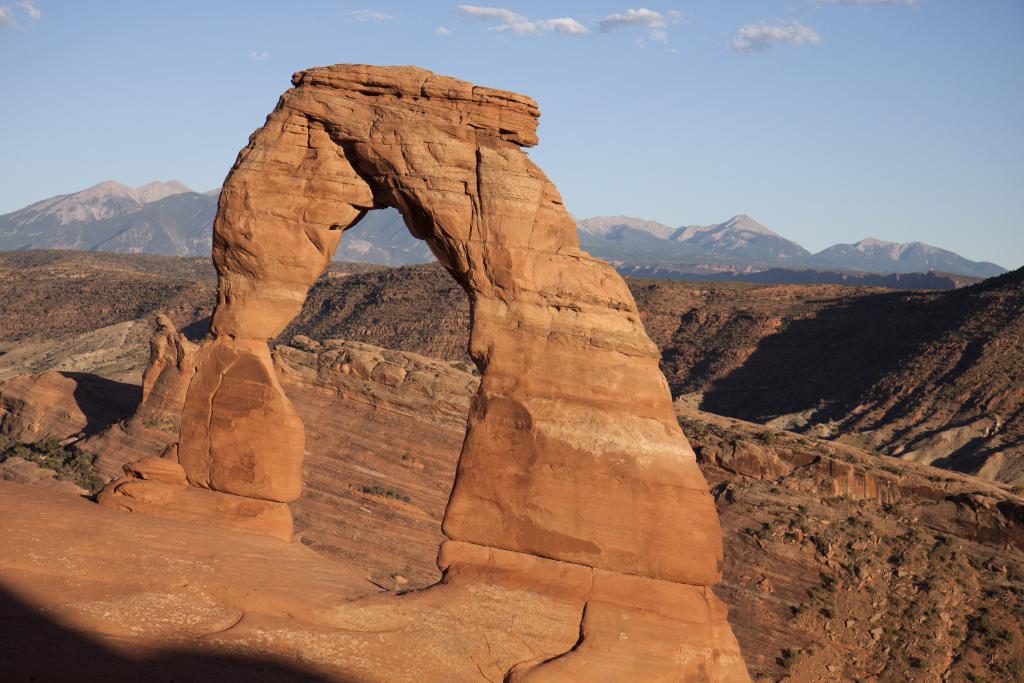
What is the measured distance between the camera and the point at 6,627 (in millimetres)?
11086

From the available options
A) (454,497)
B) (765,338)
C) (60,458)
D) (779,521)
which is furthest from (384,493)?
(765,338)

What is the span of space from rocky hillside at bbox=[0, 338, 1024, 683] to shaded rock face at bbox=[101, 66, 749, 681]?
964cm

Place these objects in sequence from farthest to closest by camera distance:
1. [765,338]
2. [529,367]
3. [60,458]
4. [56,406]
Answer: [765,338] → [56,406] → [60,458] → [529,367]

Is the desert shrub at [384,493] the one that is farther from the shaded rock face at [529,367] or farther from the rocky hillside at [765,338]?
the rocky hillside at [765,338]

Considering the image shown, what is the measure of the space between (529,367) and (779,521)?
14239 millimetres

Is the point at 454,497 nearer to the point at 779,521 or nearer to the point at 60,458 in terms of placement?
the point at 779,521

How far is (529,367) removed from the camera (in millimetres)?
14852

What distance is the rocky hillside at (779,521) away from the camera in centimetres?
2312

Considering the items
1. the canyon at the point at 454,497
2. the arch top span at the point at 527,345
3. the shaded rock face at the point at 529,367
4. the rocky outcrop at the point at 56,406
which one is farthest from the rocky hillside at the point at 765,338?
the arch top span at the point at 527,345

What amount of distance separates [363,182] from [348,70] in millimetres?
1864

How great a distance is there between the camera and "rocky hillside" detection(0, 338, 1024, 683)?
23.1 meters

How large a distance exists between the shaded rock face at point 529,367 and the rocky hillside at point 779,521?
9.64 metres

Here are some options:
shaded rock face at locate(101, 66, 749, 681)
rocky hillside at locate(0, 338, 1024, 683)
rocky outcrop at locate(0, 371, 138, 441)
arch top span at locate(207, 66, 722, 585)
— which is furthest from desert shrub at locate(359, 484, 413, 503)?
arch top span at locate(207, 66, 722, 585)

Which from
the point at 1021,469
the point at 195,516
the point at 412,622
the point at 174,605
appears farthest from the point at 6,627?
the point at 1021,469
